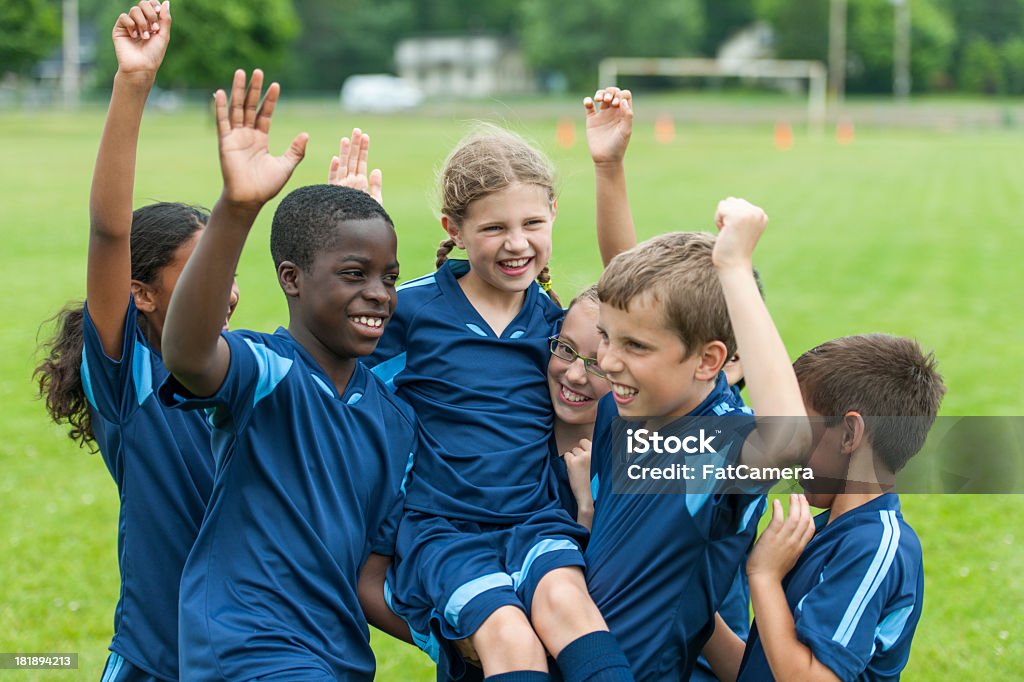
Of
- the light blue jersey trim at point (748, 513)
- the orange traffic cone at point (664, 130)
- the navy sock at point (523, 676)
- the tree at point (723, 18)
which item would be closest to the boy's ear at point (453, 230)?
the light blue jersey trim at point (748, 513)

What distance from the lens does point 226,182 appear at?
7.43 feet

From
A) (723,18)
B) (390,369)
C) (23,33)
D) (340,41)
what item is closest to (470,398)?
(390,369)

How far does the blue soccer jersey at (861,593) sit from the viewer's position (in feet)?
7.81

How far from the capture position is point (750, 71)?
5109cm

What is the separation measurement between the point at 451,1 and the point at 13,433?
86.0m

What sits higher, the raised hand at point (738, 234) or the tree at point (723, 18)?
the tree at point (723, 18)

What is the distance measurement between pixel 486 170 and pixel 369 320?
2.23 feet

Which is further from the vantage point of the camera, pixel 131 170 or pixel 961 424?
pixel 961 424

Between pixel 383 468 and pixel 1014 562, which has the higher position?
pixel 383 468

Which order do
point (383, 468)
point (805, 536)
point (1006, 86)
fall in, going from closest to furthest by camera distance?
point (805, 536), point (383, 468), point (1006, 86)

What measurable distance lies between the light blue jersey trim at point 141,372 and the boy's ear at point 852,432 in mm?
1674

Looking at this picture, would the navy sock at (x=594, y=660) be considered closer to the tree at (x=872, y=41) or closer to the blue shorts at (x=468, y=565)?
the blue shorts at (x=468, y=565)

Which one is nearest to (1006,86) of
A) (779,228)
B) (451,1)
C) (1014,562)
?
(451,1)

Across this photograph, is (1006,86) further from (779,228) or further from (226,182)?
(226,182)
